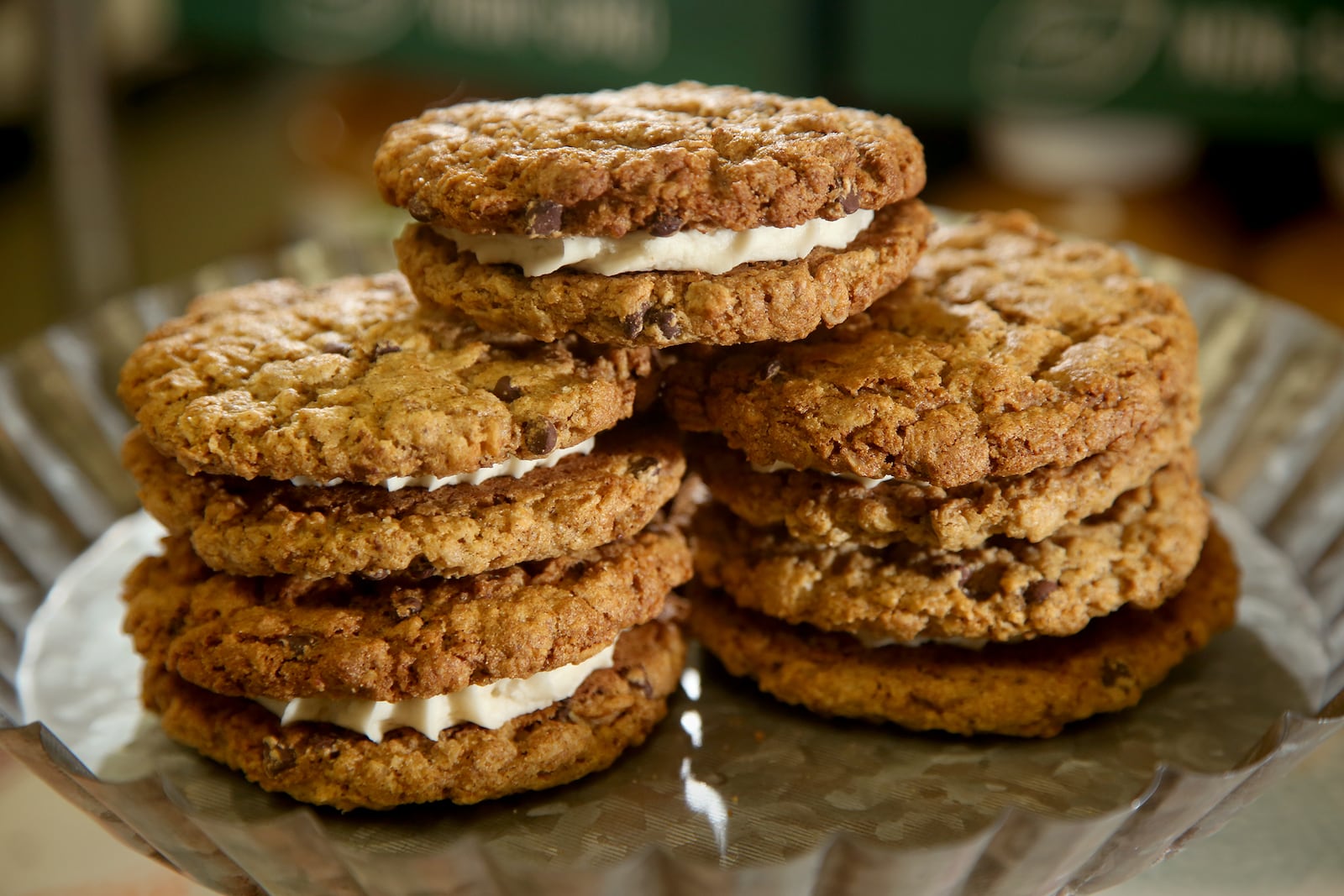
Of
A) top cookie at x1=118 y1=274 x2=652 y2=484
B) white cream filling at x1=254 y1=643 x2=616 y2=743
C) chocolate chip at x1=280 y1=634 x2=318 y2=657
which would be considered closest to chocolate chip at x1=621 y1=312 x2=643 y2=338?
top cookie at x1=118 y1=274 x2=652 y2=484

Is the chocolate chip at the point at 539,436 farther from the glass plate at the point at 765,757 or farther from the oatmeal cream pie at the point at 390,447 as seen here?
the glass plate at the point at 765,757

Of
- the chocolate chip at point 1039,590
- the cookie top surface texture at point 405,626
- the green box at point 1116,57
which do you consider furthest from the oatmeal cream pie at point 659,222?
the green box at point 1116,57

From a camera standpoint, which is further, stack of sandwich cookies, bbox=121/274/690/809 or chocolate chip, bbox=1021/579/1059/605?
chocolate chip, bbox=1021/579/1059/605

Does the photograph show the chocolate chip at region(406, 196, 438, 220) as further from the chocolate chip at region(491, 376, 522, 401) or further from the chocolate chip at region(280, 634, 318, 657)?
the chocolate chip at region(280, 634, 318, 657)

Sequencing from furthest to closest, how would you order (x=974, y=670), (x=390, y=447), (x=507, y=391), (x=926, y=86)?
1. (x=926, y=86)
2. (x=974, y=670)
3. (x=507, y=391)
4. (x=390, y=447)

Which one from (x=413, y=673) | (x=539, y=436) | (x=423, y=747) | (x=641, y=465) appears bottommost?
(x=423, y=747)

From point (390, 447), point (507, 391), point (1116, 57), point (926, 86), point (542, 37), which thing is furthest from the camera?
point (542, 37)

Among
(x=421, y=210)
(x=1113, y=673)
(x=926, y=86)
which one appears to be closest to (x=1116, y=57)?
(x=926, y=86)

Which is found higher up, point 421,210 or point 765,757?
point 421,210

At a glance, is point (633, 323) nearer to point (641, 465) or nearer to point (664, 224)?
point (664, 224)
